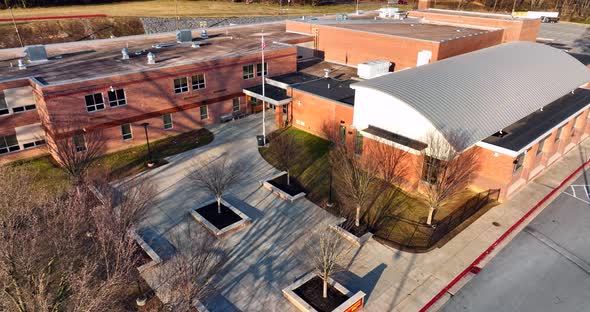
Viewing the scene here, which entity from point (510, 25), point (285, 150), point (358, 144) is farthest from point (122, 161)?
point (510, 25)

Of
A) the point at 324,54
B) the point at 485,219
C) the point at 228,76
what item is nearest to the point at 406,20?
the point at 324,54

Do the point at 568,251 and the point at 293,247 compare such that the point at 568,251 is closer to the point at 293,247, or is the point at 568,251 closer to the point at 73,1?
the point at 293,247

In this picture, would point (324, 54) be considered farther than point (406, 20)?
No

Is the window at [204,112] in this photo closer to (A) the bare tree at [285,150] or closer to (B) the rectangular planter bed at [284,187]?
(A) the bare tree at [285,150]

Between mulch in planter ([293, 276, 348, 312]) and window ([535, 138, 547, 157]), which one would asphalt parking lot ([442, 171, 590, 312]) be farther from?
window ([535, 138, 547, 157])

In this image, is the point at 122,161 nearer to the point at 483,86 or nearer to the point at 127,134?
the point at 127,134

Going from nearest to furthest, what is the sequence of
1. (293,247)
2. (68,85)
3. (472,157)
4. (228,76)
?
(293,247), (472,157), (68,85), (228,76)
